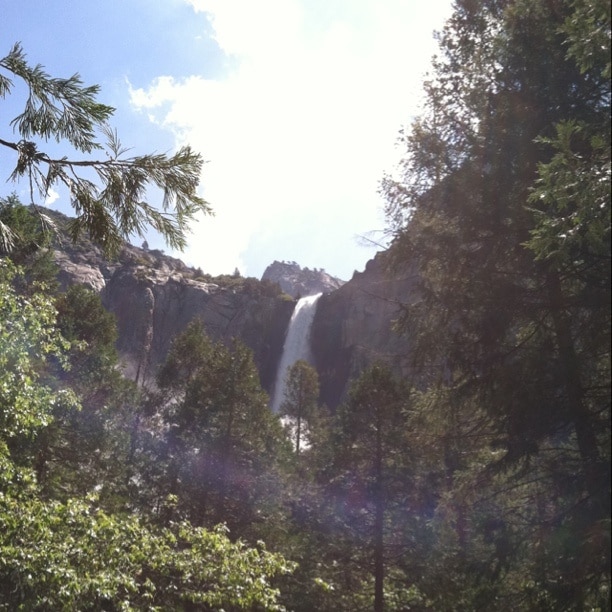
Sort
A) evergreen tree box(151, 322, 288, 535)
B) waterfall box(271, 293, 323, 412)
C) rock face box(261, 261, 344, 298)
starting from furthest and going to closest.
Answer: rock face box(261, 261, 344, 298) < waterfall box(271, 293, 323, 412) < evergreen tree box(151, 322, 288, 535)

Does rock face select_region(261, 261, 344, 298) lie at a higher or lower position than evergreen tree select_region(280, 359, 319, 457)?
higher

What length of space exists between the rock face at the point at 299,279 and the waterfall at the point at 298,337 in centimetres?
6208

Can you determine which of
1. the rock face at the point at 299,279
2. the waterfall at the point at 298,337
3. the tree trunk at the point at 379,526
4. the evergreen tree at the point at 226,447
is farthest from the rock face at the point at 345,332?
the rock face at the point at 299,279

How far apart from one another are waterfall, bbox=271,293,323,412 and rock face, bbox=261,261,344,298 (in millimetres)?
62084

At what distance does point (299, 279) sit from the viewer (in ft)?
455

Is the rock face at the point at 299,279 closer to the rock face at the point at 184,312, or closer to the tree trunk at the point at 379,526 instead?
the rock face at the point at 184,312

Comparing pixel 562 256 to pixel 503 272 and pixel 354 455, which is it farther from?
pixel 354 455

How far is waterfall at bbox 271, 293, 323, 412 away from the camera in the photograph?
56194 millimetres

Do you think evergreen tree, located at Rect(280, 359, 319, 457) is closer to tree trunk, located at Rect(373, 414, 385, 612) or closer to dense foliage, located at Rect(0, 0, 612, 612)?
tree trunk, located at Rect(373, 414, 385, 612)

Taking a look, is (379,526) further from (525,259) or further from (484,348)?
(525,259)

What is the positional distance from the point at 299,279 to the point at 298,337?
8037 cm

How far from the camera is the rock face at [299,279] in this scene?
426 ft

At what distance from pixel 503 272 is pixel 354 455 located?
32.8 feet

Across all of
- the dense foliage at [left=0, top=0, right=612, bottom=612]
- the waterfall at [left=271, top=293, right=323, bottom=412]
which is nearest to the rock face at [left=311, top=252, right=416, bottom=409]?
the waterfall at [left=271, top=293, right=323, bottom=412]
